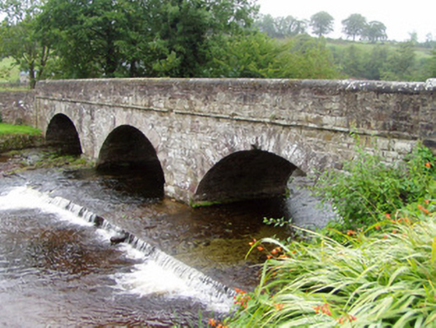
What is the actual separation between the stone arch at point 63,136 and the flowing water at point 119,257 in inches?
327

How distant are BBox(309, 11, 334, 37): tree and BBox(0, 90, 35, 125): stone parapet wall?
8272 cm

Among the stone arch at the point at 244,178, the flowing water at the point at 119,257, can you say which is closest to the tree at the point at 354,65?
the stone arch at the point at 244,178

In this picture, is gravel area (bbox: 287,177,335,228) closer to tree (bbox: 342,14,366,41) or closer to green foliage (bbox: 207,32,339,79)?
green foliage (bbox: 207,32,339,79)

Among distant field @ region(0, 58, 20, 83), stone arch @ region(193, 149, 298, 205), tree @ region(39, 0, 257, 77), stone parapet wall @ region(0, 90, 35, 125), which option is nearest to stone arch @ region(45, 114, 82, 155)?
stone parapet wall @ region(0, 90, 35, 125)

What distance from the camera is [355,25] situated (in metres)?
87.0

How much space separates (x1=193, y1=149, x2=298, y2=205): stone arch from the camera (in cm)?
1136

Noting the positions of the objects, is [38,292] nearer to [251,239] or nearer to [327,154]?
[251,239]

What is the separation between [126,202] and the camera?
1259 cm

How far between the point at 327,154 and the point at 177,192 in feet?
17.7

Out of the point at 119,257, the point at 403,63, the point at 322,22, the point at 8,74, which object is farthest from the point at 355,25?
→ the point at 119,257

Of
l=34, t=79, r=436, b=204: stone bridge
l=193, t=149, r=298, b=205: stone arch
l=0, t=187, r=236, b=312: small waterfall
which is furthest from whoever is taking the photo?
l=193, t=149, r=298, b=205: stone arch

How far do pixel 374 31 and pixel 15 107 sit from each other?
76726 mm

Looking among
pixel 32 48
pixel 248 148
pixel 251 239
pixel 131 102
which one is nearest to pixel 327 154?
pixel 248 148

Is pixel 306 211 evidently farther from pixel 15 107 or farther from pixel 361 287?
pixel 15 107
